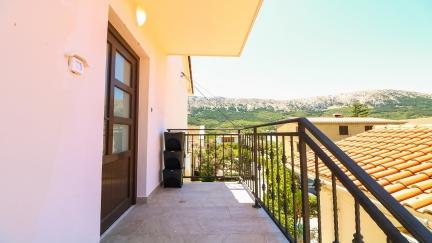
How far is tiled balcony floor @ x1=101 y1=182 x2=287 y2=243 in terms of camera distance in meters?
2.03

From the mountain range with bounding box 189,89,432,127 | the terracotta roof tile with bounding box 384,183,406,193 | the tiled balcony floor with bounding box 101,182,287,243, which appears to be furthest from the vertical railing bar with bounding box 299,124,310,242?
the mountain range with bounding box 189,89,432,127

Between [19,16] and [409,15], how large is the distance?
2148 centimetres

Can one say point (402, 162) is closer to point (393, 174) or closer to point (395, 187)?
point (393, 174)

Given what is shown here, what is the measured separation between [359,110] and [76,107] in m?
36.1

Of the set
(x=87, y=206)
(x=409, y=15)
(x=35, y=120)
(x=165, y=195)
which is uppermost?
(x=409, y=15)

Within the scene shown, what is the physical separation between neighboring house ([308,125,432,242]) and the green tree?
28547mm

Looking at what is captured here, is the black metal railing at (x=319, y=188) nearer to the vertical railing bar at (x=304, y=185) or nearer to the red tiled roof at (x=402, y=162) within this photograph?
the vertical railing bar at (x=304, y=185)

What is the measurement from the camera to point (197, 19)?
3.05 m

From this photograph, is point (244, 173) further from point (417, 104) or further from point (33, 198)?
point (417, 104)

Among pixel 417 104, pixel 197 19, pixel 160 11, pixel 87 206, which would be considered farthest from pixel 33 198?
pixel 417 104

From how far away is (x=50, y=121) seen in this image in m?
1.20

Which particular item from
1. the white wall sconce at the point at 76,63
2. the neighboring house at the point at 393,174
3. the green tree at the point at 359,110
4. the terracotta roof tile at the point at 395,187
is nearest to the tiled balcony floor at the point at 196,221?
the neighboring house at the point at 393,174

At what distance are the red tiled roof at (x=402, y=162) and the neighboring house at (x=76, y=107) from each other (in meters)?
2.76

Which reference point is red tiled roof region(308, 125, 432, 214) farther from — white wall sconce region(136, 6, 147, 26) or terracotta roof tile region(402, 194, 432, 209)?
white wall sconce region(136, 6, 147, 26)
